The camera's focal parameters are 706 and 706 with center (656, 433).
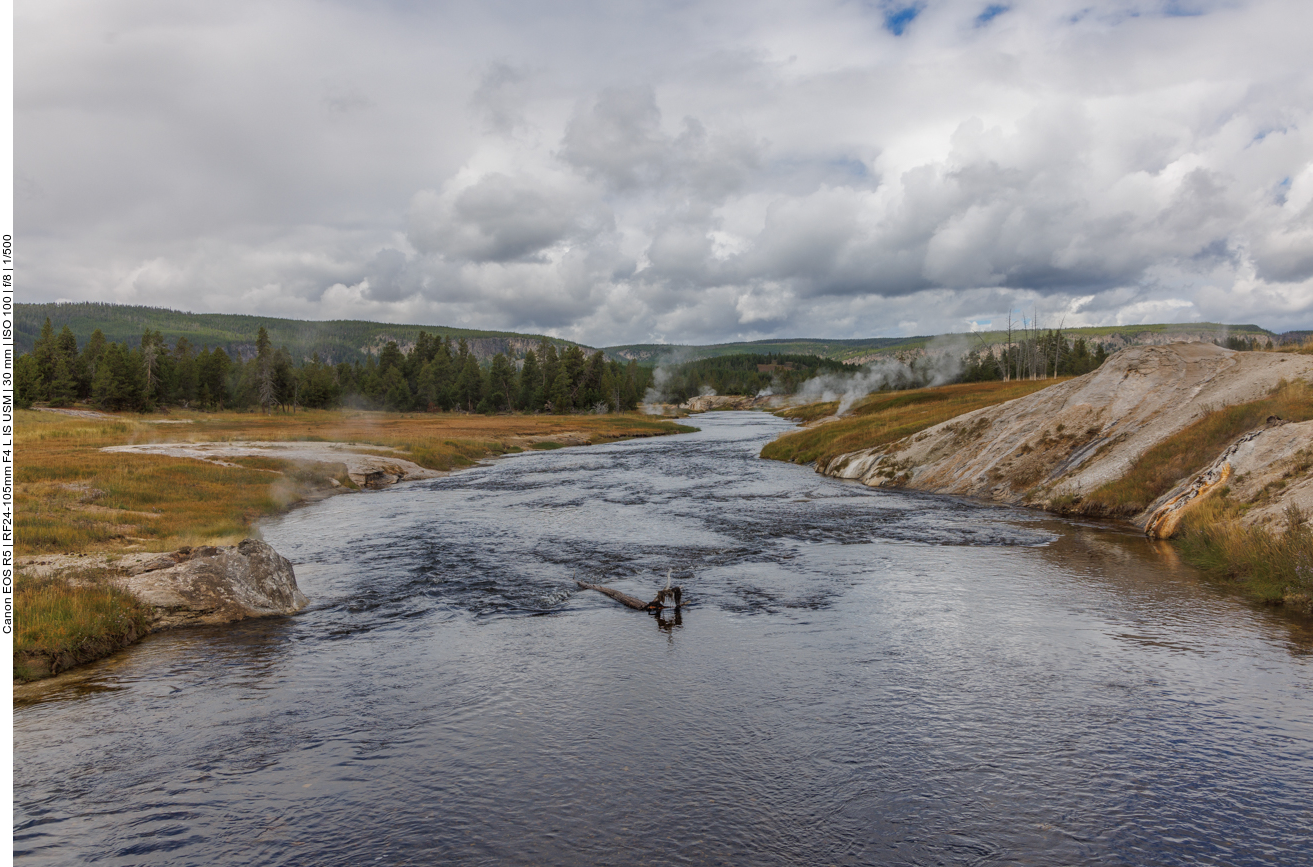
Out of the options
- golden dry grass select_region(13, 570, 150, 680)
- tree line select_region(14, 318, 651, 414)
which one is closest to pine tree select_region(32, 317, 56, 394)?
tree line select_region(14, 318, 651, 414)

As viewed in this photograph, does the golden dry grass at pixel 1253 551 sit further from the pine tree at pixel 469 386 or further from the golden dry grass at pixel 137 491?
the pine tree at pixel 469 386

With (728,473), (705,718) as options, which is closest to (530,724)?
(705,718)

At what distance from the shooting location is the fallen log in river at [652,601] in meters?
17.9

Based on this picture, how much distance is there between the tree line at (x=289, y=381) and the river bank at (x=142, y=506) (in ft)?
197

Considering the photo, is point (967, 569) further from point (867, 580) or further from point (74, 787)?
point (74, 787)

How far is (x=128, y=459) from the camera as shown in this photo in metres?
43.4

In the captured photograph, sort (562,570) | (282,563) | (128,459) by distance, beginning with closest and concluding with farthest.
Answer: (282,563) → (562,570) → (128,459)

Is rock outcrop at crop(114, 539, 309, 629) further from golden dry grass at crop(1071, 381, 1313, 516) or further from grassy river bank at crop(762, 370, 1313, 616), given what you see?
golden dry grass at crop(1071, 381, 1313, 516)

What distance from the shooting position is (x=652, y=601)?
61.6ft

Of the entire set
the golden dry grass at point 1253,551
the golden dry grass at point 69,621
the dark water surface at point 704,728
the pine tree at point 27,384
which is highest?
the pine tree at point 27,384

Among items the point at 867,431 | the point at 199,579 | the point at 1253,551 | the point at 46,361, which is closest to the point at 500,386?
the point at 46,361

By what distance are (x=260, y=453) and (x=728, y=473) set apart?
117ft

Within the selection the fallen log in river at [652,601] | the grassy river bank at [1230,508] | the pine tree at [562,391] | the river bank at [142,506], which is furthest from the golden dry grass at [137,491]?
the pine tree at [562,391]

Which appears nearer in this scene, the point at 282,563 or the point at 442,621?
the point at 442,621
